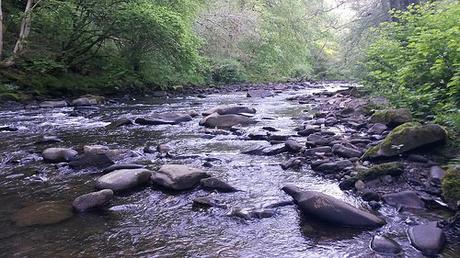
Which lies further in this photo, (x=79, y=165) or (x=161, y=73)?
(x=161, y=73)

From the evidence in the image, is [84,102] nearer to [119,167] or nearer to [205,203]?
[119,167]

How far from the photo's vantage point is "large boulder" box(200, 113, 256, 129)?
8.05 metres

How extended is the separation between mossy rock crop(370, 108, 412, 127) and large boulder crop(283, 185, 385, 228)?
3.12 m

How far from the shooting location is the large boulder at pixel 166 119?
27.6 ft

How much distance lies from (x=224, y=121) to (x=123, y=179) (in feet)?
13.4

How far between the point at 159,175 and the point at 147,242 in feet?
4.50

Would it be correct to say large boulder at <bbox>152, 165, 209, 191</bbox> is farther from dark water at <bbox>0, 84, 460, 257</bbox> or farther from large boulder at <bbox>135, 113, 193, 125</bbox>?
large boulder at <bbox>135, 113, 193, 125</bbox>

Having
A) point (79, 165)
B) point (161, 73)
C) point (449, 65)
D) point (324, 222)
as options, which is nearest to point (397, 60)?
point (449, 65)

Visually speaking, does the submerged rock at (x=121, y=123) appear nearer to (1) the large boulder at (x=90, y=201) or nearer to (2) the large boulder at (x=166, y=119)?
(2) the large boulder at (x=166, y=119)

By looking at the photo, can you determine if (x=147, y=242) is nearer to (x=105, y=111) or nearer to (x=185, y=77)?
(x=105, y=111)

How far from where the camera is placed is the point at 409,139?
4652 mm

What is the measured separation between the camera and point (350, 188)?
4.06m

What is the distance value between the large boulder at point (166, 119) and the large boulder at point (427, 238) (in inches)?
239

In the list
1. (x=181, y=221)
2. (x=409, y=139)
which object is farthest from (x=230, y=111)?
(x=181, y=221)
